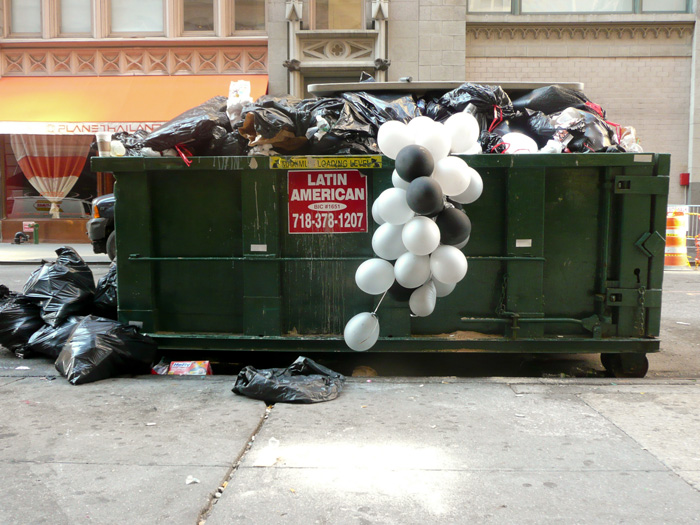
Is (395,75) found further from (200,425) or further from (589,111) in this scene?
(200,425)

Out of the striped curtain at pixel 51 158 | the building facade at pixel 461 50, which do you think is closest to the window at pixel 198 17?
the building facade at pixel 461 50

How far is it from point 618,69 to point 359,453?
14.9m

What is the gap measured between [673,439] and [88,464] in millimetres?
3094

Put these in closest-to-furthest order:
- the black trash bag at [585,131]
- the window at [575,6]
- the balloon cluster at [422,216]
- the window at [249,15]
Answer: the balloon cluster at [422,216]
the black trash bag at [585,131]
the window at [575,6]
the window at [249,15]

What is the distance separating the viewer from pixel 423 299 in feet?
13.9

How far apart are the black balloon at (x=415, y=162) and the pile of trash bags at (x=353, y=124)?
0.76 metres

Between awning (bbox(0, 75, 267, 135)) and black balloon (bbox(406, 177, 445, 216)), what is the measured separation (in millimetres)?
11862

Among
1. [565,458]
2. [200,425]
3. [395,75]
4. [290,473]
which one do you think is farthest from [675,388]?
[395,75]

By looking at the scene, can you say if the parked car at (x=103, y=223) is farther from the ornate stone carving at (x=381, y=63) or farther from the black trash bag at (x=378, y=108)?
the ornate stone carving at (x=381, y=63)

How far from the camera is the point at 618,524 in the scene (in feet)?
8.47

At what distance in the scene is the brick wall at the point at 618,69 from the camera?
15422 mm

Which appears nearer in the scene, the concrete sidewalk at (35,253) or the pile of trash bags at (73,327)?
the pile of trash bags at (73,327)

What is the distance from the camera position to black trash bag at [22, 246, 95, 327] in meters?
5.29

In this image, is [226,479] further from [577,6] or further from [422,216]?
[577,6]
